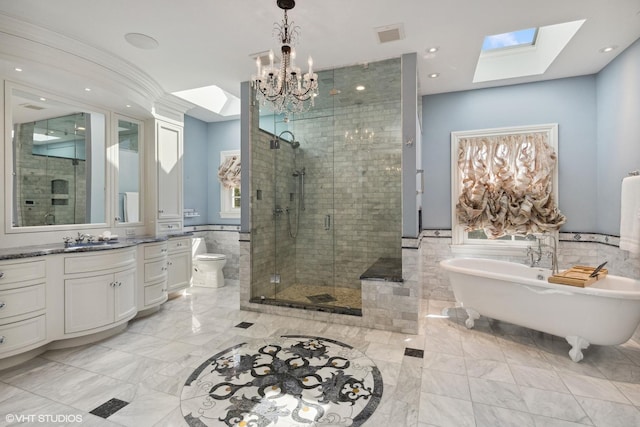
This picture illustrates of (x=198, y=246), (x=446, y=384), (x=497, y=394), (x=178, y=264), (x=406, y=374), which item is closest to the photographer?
(x=497, y=394)

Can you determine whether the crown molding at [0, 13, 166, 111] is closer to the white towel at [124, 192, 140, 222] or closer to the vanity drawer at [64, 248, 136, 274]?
the white towel at [124, 192, 140, 222]

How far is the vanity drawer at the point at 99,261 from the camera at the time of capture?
279 cm

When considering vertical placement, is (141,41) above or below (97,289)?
above

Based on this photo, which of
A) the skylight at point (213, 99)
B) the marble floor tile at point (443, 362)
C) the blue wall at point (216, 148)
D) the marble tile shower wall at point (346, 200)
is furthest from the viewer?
the blue wall at point (216, 148)

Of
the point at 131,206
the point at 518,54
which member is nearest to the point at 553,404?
the point at 518,54

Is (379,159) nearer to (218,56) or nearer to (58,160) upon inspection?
(218,56)

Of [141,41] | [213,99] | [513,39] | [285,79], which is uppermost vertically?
[513,39]

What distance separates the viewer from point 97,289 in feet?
9.64

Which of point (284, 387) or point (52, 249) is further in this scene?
point (52, 249)

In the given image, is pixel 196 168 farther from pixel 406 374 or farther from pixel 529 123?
pixel 529 123

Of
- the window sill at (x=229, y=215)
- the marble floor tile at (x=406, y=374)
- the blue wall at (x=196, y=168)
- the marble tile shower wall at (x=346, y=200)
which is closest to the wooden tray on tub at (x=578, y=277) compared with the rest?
the marble floor tile at (x=406, y=374)

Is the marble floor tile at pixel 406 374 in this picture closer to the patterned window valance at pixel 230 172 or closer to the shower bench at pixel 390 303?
the shower bench at pixel 390 303
